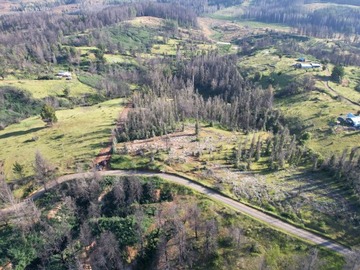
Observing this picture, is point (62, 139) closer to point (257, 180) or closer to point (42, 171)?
point (42, 171)

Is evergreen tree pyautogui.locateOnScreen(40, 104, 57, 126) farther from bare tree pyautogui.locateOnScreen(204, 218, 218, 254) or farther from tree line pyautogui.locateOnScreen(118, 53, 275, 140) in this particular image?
bare tree pyautogui.locateOnScreen(204, 218, 218, 254)

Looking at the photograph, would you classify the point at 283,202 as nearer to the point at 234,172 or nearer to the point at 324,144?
the point at 234,172

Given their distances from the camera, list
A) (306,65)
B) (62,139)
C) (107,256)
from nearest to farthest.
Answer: (107,256), (62,139), (306,65)

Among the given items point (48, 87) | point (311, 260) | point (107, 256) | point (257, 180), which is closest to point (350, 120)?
point (257, 180)

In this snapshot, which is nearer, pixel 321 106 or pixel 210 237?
pixel 210 237

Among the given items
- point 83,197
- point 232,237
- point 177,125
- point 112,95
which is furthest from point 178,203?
point 112,95

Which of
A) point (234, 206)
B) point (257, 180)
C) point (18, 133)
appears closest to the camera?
point (234, 206)

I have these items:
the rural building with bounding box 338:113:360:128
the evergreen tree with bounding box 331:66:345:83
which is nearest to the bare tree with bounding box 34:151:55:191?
the rural building with bounding box 338:113:360:128
